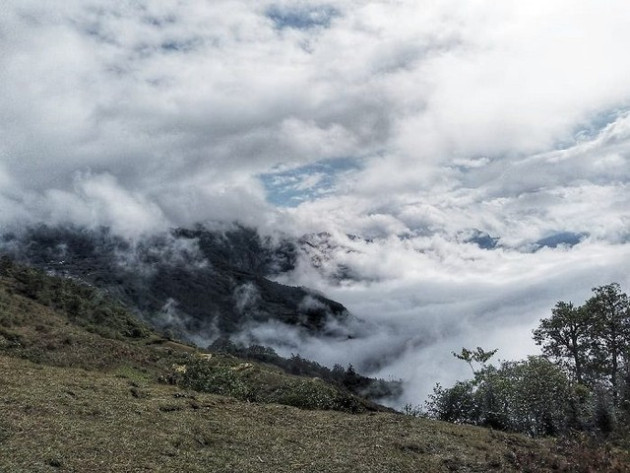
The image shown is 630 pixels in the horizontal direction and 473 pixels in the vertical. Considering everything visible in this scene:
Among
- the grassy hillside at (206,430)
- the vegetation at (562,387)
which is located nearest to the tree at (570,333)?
the vegetation at (562,387)

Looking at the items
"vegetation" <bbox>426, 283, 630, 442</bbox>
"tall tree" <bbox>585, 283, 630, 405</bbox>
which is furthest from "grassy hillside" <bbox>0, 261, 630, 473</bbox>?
"tall tree" <bbox>585, 283, 630, 405</bbox>

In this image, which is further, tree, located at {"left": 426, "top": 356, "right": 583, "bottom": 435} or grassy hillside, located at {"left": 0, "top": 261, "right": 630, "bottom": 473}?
tree, located at {"left": 426, "top": 356, "right": 583, "bottom": 435}

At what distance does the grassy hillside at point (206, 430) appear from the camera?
78.0ft

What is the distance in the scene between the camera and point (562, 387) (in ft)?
241

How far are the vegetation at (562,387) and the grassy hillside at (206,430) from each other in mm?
22193

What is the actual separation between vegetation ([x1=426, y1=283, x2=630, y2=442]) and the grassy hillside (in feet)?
72.8

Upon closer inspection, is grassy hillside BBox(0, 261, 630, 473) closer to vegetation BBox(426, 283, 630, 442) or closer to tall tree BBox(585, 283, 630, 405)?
vegetation BBox(426, 283, 630, 442)

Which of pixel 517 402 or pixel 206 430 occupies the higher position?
pixel 517 402

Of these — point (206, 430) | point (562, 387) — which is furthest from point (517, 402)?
point (206, 430)

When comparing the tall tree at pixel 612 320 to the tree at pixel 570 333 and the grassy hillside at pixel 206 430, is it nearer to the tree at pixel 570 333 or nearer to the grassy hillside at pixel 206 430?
the tree at pixel 570 333

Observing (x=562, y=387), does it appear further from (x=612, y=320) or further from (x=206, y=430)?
(x=206, y=430)

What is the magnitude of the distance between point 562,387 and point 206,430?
60890 millimetres

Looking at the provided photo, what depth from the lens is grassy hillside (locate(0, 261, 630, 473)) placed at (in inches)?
936

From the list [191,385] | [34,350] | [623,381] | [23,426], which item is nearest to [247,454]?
[23,426]
